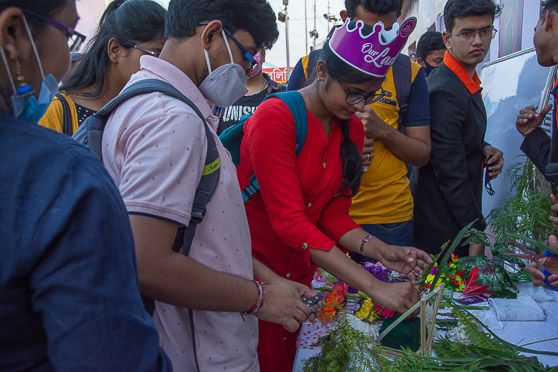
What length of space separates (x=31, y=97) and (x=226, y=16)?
68 cm

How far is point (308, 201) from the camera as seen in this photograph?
1.84 m

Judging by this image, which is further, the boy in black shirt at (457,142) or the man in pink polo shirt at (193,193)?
the boy in black shirt at (457,142)

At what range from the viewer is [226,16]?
1.27 meters

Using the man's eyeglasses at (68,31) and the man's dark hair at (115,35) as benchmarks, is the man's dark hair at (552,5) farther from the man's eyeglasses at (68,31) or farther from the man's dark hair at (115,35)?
the man's eyeglasses at (68,31)

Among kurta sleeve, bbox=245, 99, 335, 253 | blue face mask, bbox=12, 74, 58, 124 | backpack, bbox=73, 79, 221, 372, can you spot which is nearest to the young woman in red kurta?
kurta sleeve, bbox=245, 99, 335, 253

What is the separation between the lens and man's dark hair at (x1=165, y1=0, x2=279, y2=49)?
1.24 metres

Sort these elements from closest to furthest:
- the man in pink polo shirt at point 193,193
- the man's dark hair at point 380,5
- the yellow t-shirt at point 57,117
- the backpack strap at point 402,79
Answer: the man in pink polo shirt at point 193,193
the yellow t-shirt at point 57,117
the man's dark hair at point 380,5
the backpack strap at point 402,79


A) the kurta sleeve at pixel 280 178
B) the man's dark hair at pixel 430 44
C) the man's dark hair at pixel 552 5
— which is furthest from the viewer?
the man's dark hair at pixel 430 44

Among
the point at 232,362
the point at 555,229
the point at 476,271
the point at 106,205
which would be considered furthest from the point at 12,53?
the point at 555,229

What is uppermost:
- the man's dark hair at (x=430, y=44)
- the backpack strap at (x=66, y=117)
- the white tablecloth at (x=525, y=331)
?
the backpack strap at (x=66, y=117)

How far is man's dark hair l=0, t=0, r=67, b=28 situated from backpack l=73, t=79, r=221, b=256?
0.39 m

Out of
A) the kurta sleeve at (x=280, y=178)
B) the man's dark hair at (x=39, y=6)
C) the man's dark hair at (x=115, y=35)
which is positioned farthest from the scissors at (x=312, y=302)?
the man's dark hair at (x=115, y=35)

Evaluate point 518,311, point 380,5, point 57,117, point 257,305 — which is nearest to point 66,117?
point 57,117

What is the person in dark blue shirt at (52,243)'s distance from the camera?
619mm
